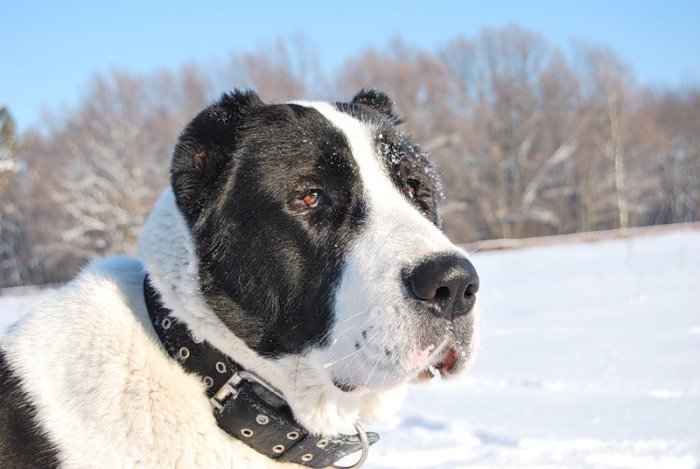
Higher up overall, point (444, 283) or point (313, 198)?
point (313, 198)

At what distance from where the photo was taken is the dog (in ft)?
6.23

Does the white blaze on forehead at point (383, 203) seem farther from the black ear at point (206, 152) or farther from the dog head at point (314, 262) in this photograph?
the black ear at point (206, 152)

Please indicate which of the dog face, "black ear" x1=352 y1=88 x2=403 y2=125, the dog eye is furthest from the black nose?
"black ear" x1=352 y1=88 x2=403 y2=125

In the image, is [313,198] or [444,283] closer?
[444,283]

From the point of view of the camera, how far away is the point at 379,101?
10.1 ft

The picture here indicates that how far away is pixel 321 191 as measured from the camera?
2191 mm

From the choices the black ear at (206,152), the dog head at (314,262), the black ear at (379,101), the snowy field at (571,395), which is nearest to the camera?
the dog head at (314,262)

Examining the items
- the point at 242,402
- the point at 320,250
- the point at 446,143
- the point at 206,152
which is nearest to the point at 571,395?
the point at 320,250

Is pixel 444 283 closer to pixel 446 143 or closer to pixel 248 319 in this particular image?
pixel 248 319

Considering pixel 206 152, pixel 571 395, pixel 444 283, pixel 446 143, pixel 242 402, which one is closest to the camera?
pixel 444 283

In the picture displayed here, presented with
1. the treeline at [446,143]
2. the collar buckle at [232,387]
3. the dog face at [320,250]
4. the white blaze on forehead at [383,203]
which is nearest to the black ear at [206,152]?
the dog face at [320,250]

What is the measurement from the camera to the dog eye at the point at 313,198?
2.18 m

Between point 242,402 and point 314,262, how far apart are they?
0.49m

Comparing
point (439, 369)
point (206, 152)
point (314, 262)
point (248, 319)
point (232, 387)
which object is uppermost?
point (206, 152)
